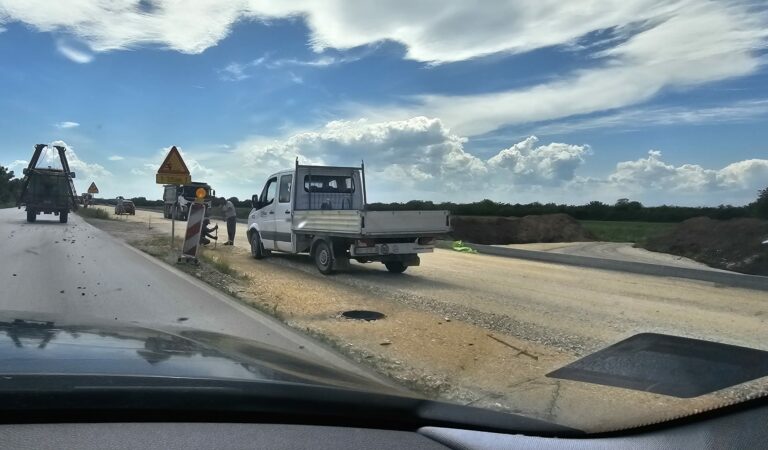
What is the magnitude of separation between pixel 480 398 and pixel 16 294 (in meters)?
8.44

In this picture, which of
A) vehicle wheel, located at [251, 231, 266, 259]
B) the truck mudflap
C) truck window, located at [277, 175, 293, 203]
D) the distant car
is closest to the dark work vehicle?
the distant car

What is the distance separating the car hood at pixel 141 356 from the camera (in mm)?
2545

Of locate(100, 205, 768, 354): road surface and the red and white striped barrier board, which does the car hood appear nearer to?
locate(100, 205, 768, 354): road surface

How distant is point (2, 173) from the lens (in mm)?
117750

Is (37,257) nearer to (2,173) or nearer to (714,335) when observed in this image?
(714,335)

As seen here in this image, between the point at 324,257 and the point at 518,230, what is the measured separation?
20558mm

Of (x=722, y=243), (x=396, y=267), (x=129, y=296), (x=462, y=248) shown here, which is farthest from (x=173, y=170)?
(x=722, y=243)

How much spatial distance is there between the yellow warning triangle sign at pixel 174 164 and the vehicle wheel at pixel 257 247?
2927 millimetres

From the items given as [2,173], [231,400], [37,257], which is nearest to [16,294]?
[37,257]

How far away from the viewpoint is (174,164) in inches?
742

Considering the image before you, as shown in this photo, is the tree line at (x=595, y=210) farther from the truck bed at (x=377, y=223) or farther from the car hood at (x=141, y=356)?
the car hood at (x=141, y=356)

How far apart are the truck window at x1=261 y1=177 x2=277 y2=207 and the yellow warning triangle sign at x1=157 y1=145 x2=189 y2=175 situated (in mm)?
2928

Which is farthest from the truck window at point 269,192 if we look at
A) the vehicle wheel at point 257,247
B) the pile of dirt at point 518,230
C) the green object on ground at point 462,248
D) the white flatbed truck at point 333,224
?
the pile of dirt at point 518,230

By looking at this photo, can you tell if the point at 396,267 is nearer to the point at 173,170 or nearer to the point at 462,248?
the point at 173,170
